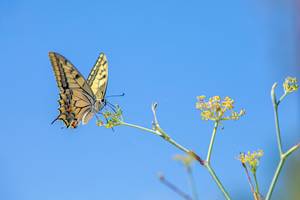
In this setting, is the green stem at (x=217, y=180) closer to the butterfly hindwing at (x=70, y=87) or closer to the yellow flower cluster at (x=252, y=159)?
the yellow flower cluster at (x=252, y=159)

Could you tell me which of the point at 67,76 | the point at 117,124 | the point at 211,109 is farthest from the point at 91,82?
the point at 211,109

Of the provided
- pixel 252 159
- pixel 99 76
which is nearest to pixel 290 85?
pixel 252 159

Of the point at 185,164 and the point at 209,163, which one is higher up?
the point at 209,163

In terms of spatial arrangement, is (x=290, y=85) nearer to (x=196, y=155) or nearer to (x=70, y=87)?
(x=196, y=155)

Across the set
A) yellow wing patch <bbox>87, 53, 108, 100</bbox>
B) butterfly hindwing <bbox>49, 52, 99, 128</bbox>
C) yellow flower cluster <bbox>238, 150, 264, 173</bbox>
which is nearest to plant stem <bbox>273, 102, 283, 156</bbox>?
yellow flower cluster <bbox>238, 150, 264, 173</bbox>

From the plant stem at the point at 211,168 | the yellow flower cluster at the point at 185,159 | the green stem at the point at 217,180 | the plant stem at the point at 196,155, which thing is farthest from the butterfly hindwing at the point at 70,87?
the yellow flower cluster at the point at 185,159

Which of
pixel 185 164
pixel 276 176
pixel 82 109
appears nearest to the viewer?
pixel 185 164

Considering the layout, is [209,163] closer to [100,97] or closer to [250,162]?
[250,162]

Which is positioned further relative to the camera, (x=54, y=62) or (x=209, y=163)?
(x=54, y=62)

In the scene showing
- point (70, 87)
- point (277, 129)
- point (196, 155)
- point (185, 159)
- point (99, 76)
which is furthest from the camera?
point (70, 87)
